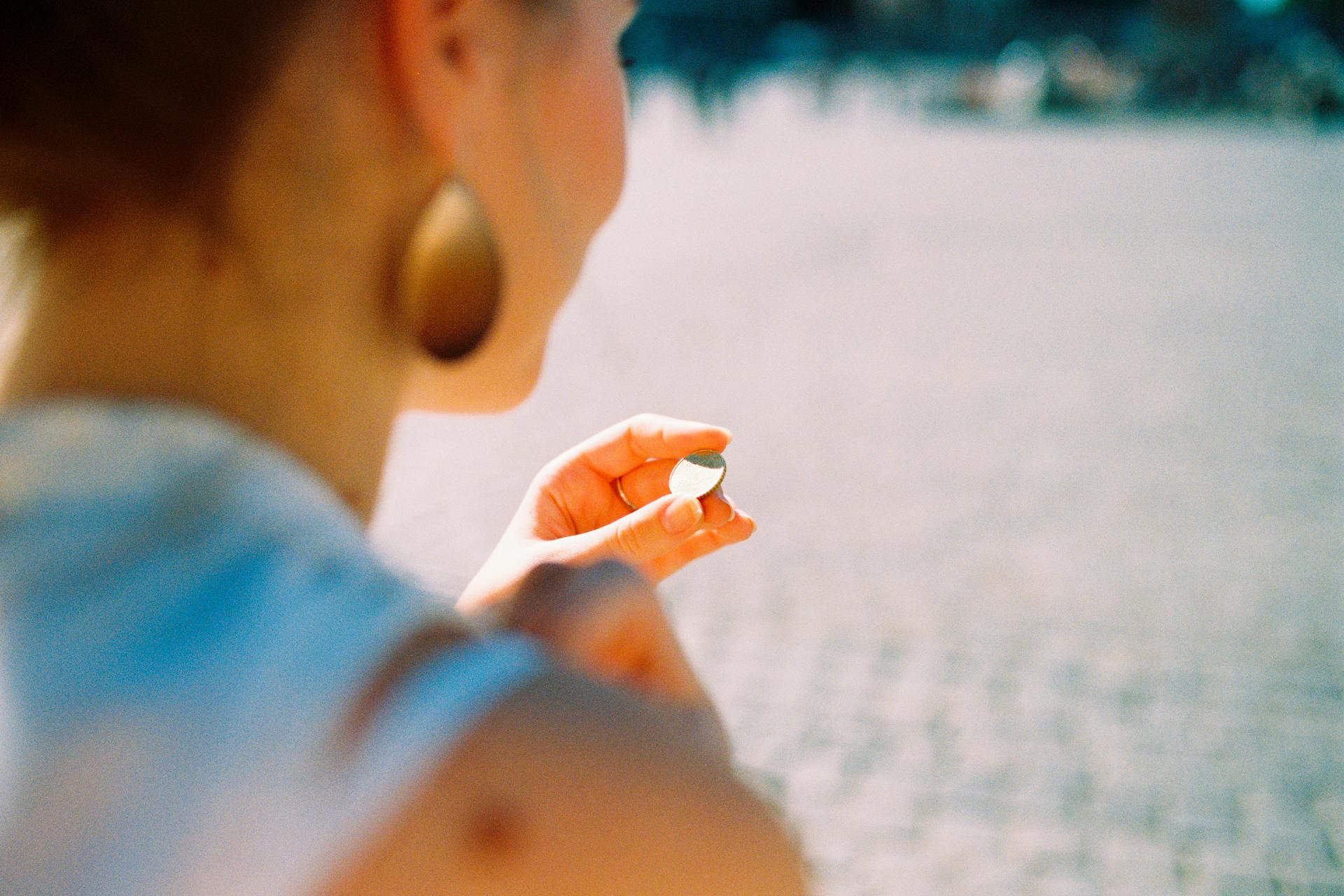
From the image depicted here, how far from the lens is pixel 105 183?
79 centimetres

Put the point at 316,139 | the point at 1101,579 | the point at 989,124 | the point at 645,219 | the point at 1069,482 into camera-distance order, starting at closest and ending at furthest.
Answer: the point at 316,139 < the point at 1101,579 < the point at 1069,482 < the point at 645,219 < the point at 989,124

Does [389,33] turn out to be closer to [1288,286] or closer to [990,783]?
[990,783]

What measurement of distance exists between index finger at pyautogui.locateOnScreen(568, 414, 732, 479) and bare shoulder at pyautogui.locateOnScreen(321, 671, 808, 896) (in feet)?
2.37

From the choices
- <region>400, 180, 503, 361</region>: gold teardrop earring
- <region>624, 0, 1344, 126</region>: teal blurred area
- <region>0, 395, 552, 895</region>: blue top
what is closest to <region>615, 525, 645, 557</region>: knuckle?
<region>400, 180, 503, 361</region>: gold teardrop earring

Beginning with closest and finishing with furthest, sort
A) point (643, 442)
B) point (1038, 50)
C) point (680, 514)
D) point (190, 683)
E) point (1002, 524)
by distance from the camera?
1. point (190, 683)
2. point (680, 514)
3. point (643, 442)
4. point (1002, 524)
5. point (1038, 50)

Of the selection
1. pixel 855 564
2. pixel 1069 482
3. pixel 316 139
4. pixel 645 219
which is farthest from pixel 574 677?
pixel 645 219

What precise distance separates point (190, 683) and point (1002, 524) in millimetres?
5431

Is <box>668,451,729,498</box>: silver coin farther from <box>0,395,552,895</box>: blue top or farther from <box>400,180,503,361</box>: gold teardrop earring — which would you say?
<box>0,395,552,895</box>: blue top

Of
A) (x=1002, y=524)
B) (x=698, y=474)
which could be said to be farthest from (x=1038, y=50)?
(x=698, y=474)

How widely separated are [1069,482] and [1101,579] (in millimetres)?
1144

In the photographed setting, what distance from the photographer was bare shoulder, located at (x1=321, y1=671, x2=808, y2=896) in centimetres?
66

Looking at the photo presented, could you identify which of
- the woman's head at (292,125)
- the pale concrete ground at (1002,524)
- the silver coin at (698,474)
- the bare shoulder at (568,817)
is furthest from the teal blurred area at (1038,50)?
the bare shoulder at (568,817)

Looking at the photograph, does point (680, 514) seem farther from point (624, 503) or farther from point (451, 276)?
point (451, 276)

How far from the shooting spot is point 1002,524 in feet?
19.0
